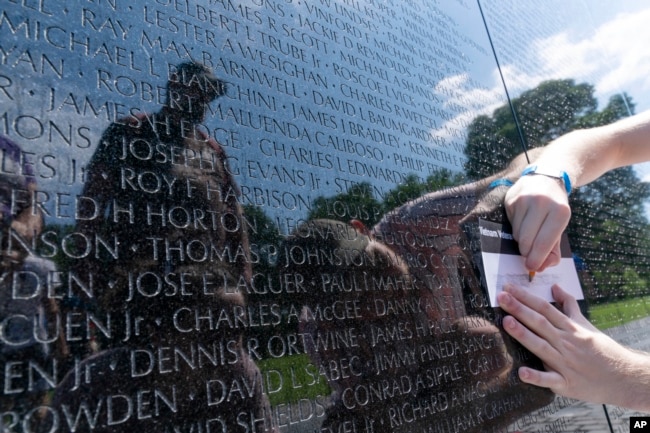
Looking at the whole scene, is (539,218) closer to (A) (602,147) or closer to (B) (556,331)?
(B) (556,331)

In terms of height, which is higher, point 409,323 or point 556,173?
point 556,173

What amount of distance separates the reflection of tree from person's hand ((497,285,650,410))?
2.03 feet

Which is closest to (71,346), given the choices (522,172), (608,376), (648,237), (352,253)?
(352,253)

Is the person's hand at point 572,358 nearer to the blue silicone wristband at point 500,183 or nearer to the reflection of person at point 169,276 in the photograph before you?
the blue silicone wristband at point 500,183

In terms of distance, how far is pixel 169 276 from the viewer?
2.80 ft

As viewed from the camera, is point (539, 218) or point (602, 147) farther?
point (602, 147)

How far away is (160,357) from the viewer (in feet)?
2.61

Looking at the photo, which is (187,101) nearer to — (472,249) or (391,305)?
(391,305)

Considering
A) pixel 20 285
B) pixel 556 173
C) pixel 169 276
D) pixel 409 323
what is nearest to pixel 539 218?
pixel 556 173

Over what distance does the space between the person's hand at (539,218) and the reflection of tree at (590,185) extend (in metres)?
0.21

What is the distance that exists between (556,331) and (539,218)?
43cm

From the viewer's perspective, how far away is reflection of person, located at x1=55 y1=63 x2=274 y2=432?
2.50ft

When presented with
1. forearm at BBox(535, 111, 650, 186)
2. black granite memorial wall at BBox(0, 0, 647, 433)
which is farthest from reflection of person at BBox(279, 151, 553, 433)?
forearm at BBox(535, 111, 650, 186)

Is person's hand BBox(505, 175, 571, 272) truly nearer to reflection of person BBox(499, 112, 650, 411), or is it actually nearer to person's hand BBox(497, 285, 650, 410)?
reflection of person BBox(499, 112, 650, 411)
